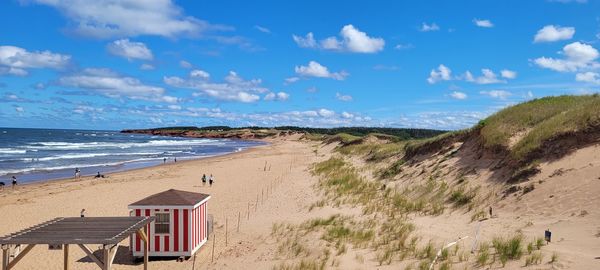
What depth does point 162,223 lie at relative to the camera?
14.5 metres

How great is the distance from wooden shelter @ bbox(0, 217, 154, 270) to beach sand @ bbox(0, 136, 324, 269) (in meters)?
3.17

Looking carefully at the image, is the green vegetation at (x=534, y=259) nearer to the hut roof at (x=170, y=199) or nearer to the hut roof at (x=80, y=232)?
the hut roof at (x=80, y=232)

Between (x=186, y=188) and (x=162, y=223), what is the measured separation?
61.0ft

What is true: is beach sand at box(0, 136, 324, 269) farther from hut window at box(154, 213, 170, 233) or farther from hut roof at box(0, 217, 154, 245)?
hut roof at box(0, 217, 154, 245)

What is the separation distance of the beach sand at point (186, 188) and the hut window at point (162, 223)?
0.89 m

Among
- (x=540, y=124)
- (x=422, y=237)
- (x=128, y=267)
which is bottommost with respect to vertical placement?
(x=128, y=267)

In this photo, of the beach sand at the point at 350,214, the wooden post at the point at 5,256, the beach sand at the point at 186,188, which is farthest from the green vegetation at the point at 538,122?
the wooden post at the point at 5,256

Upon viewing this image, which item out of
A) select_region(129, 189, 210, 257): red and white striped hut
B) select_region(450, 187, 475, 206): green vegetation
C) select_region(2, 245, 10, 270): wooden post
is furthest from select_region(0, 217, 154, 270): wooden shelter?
select_region(450, 187, 475, 206): green vegetation

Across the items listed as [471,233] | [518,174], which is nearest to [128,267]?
[471,233]

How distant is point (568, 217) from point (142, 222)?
11.3 metres

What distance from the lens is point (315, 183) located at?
3114 centimetres

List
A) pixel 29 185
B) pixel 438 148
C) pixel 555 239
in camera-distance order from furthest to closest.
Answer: pixel 29 185 < pixel 438 148 < pixel 555 239

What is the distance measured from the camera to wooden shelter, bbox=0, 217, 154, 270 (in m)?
9.31

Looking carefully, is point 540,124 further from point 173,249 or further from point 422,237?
point 173,249
